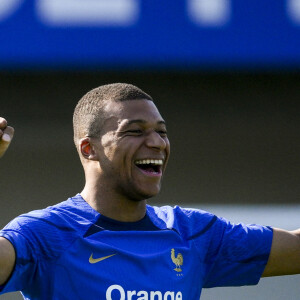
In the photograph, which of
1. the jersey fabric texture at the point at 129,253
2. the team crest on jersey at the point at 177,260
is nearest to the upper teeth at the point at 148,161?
the jersey fabric texture at the point at 129,253

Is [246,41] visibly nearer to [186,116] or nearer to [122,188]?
[186,116]

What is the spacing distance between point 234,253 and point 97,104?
2.73 feet

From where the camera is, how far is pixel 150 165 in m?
3.23

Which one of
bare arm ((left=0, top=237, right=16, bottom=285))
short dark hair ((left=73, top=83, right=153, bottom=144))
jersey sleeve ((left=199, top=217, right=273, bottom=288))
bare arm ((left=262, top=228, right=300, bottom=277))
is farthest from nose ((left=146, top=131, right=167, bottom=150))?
bare arm ((left=0, top=237, right=16, bottom=285))

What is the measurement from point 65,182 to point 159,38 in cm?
149

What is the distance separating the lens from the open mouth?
314 cm

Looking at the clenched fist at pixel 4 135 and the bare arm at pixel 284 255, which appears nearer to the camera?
the clenched fist at pixel 4 135

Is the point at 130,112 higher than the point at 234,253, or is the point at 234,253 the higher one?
the point at 130,112

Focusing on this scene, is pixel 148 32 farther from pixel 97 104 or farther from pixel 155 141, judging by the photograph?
pixel 155 141

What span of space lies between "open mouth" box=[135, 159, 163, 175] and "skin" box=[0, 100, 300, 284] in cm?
2

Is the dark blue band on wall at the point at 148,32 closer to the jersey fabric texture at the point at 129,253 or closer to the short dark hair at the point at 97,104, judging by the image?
the short dark hair at the point at 97,104

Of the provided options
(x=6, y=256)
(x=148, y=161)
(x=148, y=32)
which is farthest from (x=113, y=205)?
(x=148, y=32)

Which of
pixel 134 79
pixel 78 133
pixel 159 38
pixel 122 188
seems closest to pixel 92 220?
pixel 122 188

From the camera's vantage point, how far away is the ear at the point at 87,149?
10.6 feet
